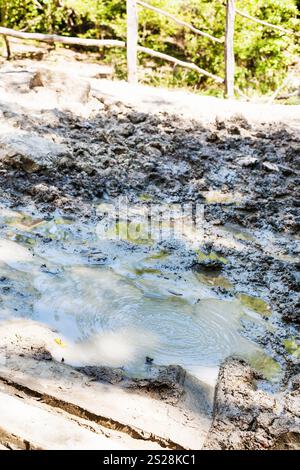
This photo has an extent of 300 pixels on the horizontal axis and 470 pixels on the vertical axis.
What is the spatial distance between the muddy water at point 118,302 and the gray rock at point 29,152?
1.02m

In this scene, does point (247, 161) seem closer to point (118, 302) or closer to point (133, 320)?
point (118, 302)

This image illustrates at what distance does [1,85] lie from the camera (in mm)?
7074

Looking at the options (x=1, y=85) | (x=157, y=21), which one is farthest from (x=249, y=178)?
(x=157, y=21)

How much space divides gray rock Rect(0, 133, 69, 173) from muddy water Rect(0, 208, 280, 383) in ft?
3.33

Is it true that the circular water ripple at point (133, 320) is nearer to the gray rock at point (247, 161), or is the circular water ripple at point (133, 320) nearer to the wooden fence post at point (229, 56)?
the gray rock at point (247, 161)

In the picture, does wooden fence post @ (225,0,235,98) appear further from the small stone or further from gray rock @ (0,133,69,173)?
gray rock @ (0,133,69,173)

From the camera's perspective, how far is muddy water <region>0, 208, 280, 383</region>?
308 centimetres

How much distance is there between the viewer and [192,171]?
566 cm

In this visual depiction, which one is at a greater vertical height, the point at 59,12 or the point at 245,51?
the point at 59,12

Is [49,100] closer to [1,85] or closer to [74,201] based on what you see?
[1,85]

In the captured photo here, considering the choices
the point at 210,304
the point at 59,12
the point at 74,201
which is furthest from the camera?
the point at 59,12

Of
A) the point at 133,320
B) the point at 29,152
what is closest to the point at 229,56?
the point at 29,152

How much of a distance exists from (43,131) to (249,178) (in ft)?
7.95

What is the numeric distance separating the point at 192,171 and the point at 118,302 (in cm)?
248
